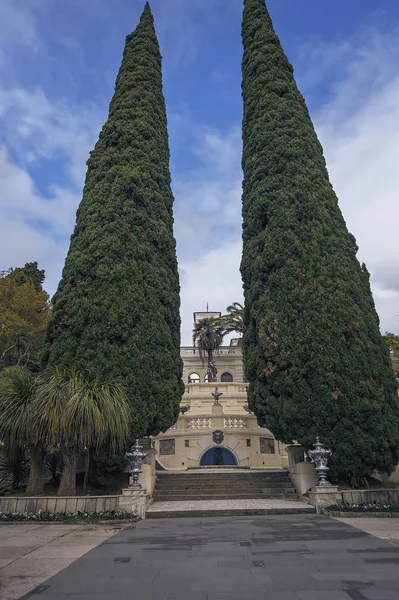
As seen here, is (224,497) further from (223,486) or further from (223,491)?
(223,486)

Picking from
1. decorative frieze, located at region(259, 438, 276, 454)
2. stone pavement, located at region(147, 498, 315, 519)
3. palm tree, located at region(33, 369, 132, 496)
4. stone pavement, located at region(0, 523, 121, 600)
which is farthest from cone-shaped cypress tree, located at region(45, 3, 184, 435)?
decorative frieze, located at region(259, 438, 276, 454)

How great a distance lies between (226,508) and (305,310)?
261 inches

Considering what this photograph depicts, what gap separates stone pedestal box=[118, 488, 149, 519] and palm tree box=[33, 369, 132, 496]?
1.22 metres

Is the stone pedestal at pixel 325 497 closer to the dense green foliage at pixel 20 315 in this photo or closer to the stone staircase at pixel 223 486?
the stone staircase at pixel 223 486

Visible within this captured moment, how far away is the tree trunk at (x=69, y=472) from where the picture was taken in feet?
33.7

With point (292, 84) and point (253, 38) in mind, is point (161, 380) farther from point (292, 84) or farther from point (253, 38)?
point (253, 38)

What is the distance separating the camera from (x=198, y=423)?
18.9 meters

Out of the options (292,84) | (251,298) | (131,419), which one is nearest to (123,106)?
(292,84)

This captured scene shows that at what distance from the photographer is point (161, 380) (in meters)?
12.9

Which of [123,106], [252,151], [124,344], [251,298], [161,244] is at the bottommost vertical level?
[124,344]

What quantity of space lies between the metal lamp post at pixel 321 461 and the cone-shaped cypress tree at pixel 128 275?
4735mm

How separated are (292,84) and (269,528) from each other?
1855 cm

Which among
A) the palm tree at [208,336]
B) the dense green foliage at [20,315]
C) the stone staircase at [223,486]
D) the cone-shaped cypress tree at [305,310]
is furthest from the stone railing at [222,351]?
the stone staircase at [223,486]

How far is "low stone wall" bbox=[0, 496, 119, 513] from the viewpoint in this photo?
9.44 meters
